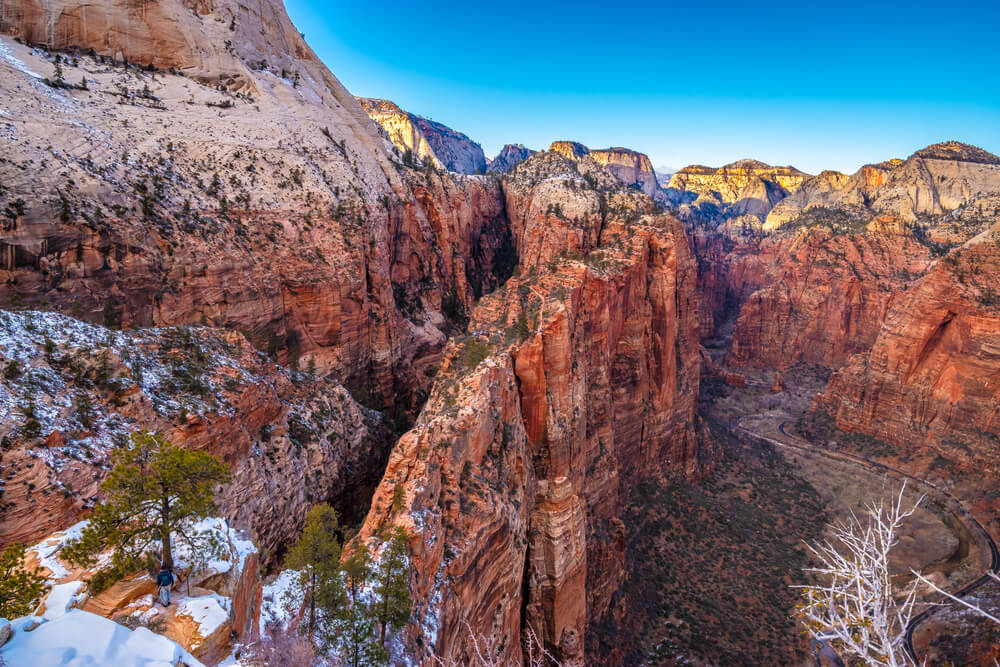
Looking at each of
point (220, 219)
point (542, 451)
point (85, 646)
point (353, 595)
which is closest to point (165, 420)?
point (353, 595)

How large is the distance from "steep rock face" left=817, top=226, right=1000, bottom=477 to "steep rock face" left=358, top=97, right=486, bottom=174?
332 feet

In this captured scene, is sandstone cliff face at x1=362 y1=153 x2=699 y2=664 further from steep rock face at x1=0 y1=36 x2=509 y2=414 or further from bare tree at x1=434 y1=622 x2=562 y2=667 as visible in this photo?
steep rock face at x1=0 y1=36 x2=509 y2=414

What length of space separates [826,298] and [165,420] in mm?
100854

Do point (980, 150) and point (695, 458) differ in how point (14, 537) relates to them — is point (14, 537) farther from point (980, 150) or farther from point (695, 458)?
point (980, 150)

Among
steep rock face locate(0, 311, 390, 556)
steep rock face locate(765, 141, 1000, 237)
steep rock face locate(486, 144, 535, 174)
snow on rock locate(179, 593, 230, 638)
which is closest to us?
snow on rock locate(179, 593, 230, 638)

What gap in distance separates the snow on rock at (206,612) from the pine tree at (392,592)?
5.15 metres

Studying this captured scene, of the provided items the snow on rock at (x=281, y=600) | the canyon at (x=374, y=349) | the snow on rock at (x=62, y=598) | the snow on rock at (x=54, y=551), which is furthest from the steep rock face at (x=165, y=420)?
the snow on rock at (x=62, y=598)

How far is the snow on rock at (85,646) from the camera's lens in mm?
7477

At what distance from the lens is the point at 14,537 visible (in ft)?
42.8

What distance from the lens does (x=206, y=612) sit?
10797mm

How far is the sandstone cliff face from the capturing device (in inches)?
719

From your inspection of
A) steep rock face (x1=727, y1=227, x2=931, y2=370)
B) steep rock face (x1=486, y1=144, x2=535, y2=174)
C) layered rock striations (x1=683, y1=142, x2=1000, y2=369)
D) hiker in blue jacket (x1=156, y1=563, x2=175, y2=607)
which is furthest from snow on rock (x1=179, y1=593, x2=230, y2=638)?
steep rock face (x1=486, y1=144, x2=535, y2=174)

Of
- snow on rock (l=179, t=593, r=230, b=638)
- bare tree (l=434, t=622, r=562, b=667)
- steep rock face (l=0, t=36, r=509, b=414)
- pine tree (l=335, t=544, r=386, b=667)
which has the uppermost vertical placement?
steep rock face (l=0, t=36, r=509, b=414)

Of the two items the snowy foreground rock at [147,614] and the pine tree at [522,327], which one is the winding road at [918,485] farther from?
the snowy foreground rock at [147,614]
